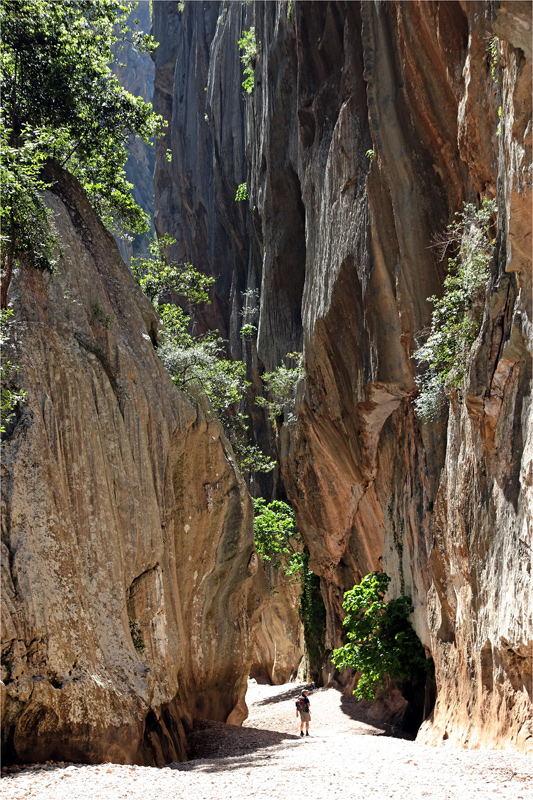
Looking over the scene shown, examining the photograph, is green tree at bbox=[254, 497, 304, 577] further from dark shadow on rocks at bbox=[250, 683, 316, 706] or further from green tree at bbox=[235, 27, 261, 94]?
green tree at bbox=[235, 27, 261, 94]

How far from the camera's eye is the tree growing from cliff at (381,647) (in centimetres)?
1733

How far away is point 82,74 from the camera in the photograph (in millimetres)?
18109

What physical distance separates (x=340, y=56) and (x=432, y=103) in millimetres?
6989

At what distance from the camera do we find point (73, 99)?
17750 millimetres

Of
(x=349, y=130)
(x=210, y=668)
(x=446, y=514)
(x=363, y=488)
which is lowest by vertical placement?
(x=210, y=668)

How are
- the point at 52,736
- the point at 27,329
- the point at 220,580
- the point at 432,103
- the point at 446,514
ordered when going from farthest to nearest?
the point at 220,580 → the point at 432,103 → the point at 446,514 → the point at 27,329 → the point at 52,736

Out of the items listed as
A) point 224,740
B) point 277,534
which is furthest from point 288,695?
point 224,740

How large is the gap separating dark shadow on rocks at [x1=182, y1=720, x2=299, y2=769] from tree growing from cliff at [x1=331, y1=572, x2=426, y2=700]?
2364 mm

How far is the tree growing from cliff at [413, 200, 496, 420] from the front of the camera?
12.7 meters

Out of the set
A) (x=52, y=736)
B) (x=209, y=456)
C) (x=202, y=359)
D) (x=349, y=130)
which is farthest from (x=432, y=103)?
(x=52, y=736)

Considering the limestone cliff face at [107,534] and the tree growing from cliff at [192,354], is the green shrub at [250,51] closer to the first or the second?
the tree growing from cliff at [192,354]

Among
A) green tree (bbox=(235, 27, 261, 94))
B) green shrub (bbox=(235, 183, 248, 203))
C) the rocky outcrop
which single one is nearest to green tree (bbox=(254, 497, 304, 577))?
the rocky outcrop

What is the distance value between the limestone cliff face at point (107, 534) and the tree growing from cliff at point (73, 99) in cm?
170

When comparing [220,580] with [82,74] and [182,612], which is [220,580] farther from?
Answer: [82,74]
